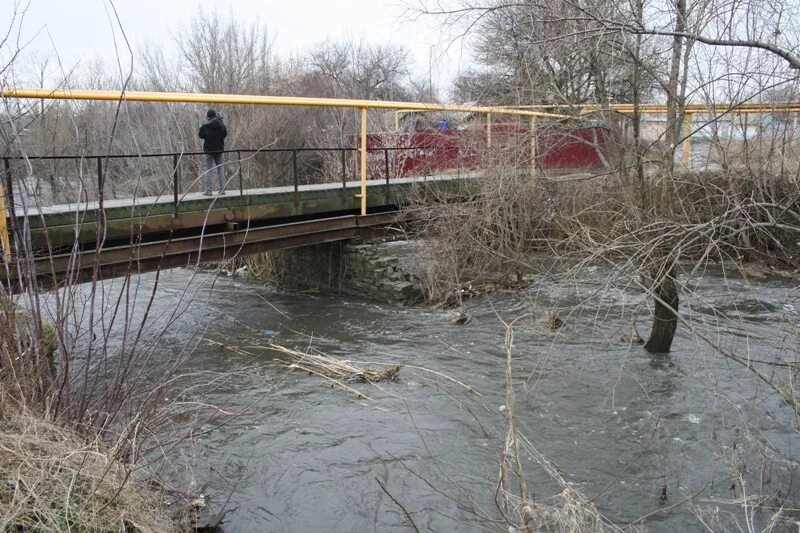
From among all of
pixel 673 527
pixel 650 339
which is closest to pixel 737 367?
pixel 650 339

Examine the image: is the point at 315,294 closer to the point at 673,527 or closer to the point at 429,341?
the point at 429,341

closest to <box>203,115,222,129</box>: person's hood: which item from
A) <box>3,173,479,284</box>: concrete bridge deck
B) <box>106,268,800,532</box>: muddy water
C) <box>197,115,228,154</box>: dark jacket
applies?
<box>197,115,228,154</box>: dark jacket

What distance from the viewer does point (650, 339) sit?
8633mm

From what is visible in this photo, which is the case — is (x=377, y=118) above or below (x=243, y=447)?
above

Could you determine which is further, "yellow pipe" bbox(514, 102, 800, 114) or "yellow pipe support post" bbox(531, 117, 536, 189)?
"yellow pipe support post" bbox(531, 117, 536, 189)

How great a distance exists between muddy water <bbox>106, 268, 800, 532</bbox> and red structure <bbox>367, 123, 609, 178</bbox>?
2.15 metres

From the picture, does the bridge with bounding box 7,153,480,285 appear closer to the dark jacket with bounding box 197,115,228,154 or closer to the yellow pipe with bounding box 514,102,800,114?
the dark jacket with bounding box 197,115,228,154

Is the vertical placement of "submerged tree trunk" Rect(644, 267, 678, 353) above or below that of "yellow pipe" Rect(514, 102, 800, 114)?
below

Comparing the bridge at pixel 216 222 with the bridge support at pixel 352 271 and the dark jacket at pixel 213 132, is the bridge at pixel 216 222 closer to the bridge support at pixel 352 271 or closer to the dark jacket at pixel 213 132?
the bridge support at pixel 352 271

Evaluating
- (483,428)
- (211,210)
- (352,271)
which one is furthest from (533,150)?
(483,428)

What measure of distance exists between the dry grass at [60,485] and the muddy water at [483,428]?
3.49ft

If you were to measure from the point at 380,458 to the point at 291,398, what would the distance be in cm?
185

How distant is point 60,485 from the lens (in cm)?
374

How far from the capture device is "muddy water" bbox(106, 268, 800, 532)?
5.37 meters
